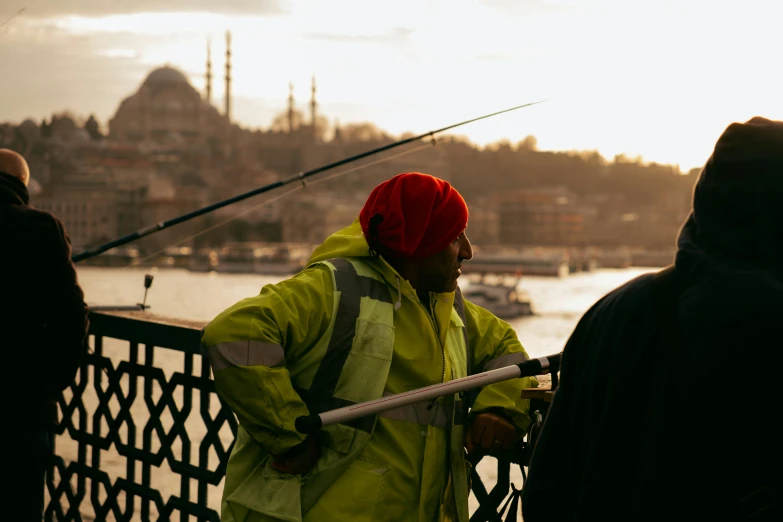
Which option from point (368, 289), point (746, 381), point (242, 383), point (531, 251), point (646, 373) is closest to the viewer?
point (746, 381)

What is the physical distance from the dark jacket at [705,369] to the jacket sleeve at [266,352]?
1.60ft

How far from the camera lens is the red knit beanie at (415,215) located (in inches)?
63.6

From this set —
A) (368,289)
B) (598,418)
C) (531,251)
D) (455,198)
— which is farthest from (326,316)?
(531,251)

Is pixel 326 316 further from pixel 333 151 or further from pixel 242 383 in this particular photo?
pixel 333 151

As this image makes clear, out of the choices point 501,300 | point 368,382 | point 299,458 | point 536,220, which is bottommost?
point 501,300

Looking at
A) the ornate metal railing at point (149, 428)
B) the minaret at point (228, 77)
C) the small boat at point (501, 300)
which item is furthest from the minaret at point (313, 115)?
the ornate metal railing at point (149, 428)

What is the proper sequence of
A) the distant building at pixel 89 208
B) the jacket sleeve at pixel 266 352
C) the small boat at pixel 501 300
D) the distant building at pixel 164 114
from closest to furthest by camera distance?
the jacket sleeve at pixel 266 352
the small boat at pixel 501 300
the distant building at pixel 89 208
the distant building at pixel 164 114

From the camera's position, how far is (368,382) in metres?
1.59

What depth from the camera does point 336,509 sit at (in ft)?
5.24

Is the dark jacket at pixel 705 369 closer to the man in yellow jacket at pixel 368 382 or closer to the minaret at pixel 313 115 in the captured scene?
the man in yellow jacket at pixel 368 382

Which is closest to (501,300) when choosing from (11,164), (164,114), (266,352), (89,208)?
(89,208)

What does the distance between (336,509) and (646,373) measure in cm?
62

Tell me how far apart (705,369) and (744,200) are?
161mm

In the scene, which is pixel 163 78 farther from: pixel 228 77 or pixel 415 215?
pixel 415 215
